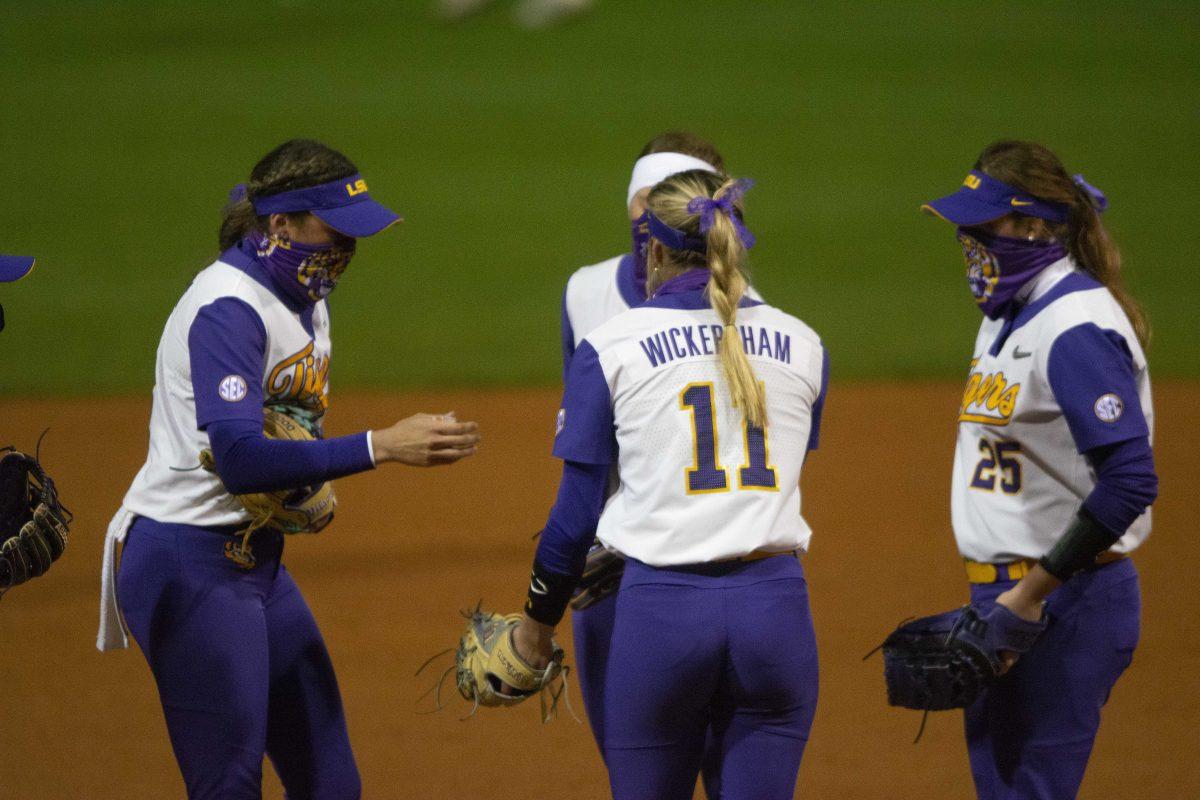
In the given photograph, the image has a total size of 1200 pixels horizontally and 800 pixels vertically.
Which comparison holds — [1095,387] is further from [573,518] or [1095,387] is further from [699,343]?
[573,518]

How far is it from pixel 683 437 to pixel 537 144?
1478 cm

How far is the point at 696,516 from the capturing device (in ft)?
8.84

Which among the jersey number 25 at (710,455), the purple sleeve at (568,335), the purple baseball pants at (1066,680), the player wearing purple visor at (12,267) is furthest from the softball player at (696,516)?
the player wearing purple visor at (12,267)

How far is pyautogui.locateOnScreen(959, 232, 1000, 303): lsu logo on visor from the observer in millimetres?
3129

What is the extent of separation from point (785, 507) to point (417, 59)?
59.0 feet

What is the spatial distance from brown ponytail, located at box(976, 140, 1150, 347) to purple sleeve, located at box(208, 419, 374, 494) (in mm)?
1511

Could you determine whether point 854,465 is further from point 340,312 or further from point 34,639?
point 340,312

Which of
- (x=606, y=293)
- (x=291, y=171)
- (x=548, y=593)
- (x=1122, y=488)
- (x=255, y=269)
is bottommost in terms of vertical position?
(x=548, y=593)

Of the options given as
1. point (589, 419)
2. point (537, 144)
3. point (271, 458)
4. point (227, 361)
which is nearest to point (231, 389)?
point (227, 361)

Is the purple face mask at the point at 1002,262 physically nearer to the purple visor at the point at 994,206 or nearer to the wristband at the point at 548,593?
the purple visor at the point at 994,206

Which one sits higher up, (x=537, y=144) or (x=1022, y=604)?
(x=537, y=144)

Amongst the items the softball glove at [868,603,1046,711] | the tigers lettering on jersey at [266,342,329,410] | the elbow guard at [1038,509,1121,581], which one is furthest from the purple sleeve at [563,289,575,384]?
the elbow guard at [1038,509,1121,581]

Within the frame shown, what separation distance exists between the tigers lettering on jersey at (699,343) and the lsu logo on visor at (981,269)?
57 centimetres

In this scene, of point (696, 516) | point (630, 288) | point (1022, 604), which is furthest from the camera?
point (630, 288)
